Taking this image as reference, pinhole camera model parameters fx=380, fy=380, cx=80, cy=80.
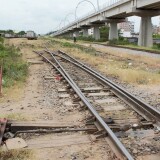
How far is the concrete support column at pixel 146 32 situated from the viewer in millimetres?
56919

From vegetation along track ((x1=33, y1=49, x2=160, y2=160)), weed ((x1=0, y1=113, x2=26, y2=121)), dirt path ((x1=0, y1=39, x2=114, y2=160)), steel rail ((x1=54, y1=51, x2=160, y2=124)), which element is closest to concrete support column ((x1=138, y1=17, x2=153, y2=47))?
dirt path ((x1=0, y1=39, x2=114, y2=160))

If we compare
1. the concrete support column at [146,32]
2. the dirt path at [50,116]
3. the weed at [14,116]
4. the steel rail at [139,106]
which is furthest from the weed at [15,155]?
the concrete support column at [146,32]

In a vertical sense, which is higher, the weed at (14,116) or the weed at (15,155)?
the weed at (15,155)

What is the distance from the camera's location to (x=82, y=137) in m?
7.11

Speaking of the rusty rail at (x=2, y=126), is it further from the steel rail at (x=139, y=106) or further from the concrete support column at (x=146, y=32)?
the concrete support column at (x=146, y=32)

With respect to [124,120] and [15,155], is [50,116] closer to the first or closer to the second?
[124,120]

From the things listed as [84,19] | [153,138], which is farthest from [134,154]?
[84,19]

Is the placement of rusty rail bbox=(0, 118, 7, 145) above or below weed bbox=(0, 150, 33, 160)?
above

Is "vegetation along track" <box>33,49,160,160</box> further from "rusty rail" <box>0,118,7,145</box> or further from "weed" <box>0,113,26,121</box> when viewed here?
"rusty rail" <box>0,118,7,145</box>

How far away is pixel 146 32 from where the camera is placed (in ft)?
188

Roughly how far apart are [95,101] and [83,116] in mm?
1861

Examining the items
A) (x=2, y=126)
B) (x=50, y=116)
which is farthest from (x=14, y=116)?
(x=2, y=126)

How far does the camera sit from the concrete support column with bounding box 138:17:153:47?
56.9 meters

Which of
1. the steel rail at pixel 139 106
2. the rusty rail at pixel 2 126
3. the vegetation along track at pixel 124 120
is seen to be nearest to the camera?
the vegetation along track at pixel 124 120
